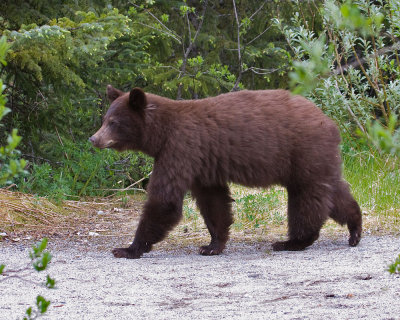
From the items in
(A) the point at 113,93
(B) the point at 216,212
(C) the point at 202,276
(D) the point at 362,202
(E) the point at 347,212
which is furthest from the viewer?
(D) the point at 362,202

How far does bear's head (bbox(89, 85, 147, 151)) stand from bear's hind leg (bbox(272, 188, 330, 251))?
1.48 meters

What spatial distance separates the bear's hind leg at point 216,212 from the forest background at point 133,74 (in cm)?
131

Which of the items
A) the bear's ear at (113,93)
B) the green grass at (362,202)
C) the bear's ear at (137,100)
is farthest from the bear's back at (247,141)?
the green grass at (362,202)

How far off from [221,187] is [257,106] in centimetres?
84

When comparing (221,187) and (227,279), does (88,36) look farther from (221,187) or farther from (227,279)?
(227,279)

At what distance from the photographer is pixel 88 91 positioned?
32.0ft

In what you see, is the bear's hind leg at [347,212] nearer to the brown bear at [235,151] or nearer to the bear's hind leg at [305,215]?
the brown bear at [235,151]

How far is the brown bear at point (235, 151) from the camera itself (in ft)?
17.8

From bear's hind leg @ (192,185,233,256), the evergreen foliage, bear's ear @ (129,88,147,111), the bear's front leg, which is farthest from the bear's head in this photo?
the evergreen foliage

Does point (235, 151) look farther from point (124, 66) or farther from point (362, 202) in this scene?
point (124, 66)

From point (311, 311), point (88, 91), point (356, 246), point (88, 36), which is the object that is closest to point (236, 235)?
point (356, 246)

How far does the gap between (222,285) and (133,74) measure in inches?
194

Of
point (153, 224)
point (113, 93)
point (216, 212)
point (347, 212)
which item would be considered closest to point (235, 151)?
point (216, 212)

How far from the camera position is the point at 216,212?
588 centimetres
